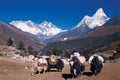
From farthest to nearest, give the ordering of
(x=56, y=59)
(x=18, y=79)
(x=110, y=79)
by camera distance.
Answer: (x=56, y=59) → (x=18, y=79) → (x=110, y=79)

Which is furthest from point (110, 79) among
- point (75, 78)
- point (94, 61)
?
point (94, 61)

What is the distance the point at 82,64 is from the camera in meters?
33.3

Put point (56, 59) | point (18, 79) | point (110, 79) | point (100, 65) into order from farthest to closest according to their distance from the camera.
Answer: point (56, 59), point (100, 65), point (18, 79), point (110, 79)

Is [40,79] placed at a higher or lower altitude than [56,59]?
lower

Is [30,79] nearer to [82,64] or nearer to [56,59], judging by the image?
[82,64]

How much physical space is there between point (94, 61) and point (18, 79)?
9.50m

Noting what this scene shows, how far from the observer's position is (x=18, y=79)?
32.3 m

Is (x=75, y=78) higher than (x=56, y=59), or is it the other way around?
(x=56, y=59)

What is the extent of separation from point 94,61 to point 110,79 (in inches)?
245

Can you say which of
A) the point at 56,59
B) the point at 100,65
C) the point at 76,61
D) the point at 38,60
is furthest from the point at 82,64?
the point at 56,59

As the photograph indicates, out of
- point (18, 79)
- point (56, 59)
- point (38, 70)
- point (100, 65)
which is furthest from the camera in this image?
point (56, 59)

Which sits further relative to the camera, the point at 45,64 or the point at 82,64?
the point at 45,64

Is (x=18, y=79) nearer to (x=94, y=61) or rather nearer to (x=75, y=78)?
(x=75, y=78)

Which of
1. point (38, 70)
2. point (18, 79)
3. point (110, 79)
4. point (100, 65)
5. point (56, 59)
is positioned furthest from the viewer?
point (56, 59)
